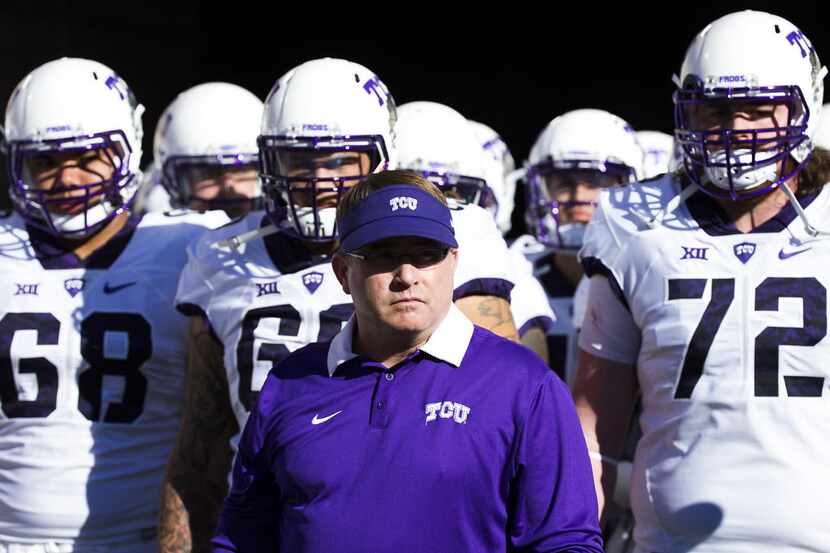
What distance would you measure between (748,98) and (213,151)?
87.1 inches

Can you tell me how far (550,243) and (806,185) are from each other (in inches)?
66.6

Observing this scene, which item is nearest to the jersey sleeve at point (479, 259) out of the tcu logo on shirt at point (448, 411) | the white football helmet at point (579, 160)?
the tcu logo on shirt at point (448, 411)

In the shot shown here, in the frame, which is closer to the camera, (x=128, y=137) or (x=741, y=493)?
(x=741, y=493)

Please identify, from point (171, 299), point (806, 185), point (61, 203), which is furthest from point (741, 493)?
point (61, 203)

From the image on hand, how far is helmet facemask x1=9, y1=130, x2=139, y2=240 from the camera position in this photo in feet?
12.0

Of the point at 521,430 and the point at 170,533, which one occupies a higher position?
the point at 521,430

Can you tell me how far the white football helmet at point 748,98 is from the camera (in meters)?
3.09

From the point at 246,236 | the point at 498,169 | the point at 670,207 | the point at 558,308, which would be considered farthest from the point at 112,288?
the point at 498,169

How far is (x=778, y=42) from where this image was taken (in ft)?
10.5

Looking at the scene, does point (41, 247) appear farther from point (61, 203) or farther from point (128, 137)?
point (128, 137)

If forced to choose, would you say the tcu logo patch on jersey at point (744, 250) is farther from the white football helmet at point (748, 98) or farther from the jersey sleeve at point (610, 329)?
the jersey sleeve at point (610, 329)

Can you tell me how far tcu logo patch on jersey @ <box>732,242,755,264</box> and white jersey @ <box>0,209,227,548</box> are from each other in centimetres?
129

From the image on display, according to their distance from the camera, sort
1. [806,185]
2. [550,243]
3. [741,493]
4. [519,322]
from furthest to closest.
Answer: [550,243] < [519,322] < [806,185] < [741,493]

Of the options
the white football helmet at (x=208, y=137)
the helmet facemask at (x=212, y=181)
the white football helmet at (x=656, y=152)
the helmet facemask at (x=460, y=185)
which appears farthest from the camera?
the white football helmet at (x=656, y=152)
